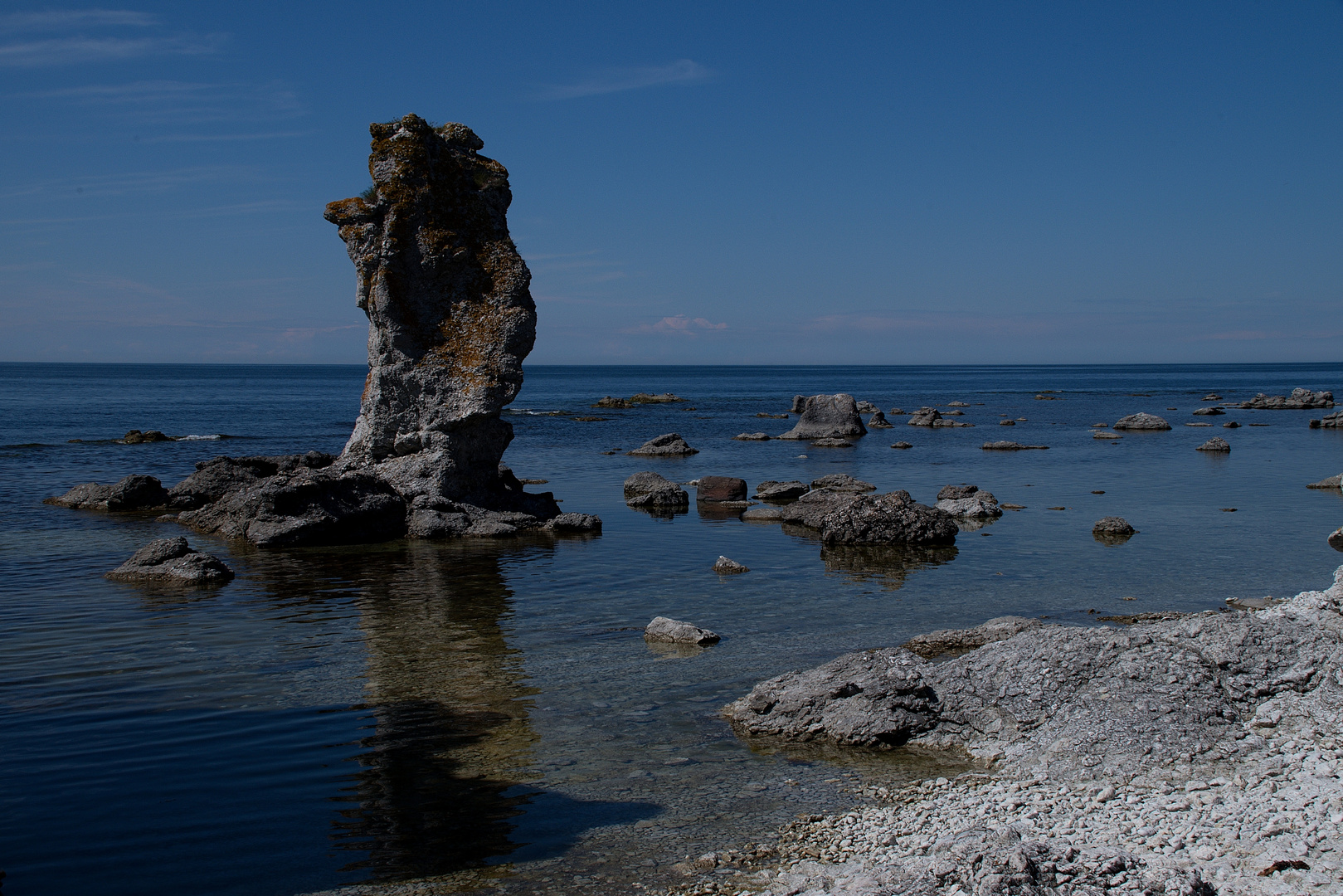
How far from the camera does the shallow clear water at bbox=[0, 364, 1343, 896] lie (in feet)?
28.1

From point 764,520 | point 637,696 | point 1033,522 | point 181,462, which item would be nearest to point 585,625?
point 637,696

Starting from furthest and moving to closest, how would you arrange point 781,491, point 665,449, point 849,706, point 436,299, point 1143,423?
point 1143,423 < point 665,449 < point 781,491 < point 436,299 < point 849,706

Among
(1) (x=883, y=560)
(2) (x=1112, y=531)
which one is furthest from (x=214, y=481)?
(2) (x=1112, y=531)

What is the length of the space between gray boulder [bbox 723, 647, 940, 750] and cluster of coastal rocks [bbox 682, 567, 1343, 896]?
20mm

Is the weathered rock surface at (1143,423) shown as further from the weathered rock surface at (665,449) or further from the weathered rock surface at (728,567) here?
the weathered rock surface at (728,567)

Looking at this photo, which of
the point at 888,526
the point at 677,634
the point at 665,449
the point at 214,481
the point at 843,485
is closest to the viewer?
the point at 677,634

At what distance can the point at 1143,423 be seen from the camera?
63.1 m

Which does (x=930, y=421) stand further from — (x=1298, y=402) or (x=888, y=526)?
(x=888, y=526)

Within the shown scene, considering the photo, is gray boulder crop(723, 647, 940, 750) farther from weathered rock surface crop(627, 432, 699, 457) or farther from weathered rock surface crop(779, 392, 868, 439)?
weathered rock surface crop(779, 392, 868, 439)

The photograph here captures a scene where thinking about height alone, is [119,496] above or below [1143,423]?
below

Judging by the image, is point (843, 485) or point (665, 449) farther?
point (665, 449)

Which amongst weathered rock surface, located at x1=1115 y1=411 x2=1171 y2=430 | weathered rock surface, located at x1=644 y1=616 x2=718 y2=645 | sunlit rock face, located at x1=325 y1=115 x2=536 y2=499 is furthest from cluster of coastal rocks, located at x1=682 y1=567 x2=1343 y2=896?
weathered rock surface, located at x1=1115 y1=411 x2=1171 y2=430

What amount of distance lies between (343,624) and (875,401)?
10117 cm

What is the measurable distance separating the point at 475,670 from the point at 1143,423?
59.9 m
